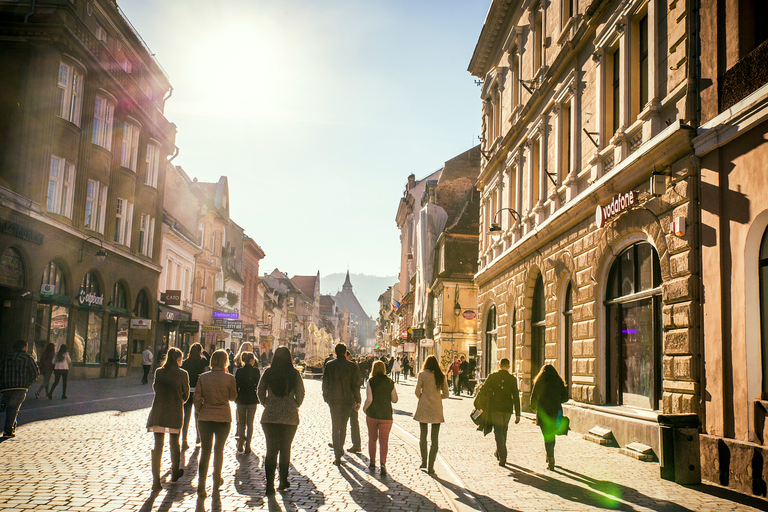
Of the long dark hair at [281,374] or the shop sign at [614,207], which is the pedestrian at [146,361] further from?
the long dark hair at [281,374]

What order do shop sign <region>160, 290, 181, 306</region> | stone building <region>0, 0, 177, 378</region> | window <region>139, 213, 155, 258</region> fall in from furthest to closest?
1. shop sign <region>160, 290, 181, 306</region>
2. window <region>139, 213, 155, 258</region>
3. stone building <region>0, 0, 177, 378</region>

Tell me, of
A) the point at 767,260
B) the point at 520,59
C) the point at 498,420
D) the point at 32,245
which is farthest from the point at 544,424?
the point at 32,245

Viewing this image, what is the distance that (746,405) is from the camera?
9.40 meters

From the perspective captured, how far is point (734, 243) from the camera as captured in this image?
9938 millimetres

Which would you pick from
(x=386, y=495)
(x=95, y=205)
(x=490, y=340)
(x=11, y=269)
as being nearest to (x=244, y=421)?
(x=386, y=495)

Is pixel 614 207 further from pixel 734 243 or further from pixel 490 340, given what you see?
pixel 490 340

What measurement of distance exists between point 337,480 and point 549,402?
12.5ft

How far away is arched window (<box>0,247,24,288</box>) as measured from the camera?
2272cm

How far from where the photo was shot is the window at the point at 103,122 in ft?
100

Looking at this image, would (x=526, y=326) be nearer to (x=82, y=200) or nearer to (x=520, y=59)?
(x=520, y=59)

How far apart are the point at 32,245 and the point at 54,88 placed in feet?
19.8

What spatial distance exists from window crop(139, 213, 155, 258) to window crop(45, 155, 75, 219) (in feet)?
27.9

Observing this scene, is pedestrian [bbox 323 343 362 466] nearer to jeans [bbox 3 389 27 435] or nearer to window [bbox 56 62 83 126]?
jeans [bbox 3 389 27 435]

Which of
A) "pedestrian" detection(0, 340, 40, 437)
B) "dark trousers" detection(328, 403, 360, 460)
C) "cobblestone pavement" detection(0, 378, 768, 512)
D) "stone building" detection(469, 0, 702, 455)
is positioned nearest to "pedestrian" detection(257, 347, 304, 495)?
"cobblestone pavement" detection(0, 378, 768, 512)
